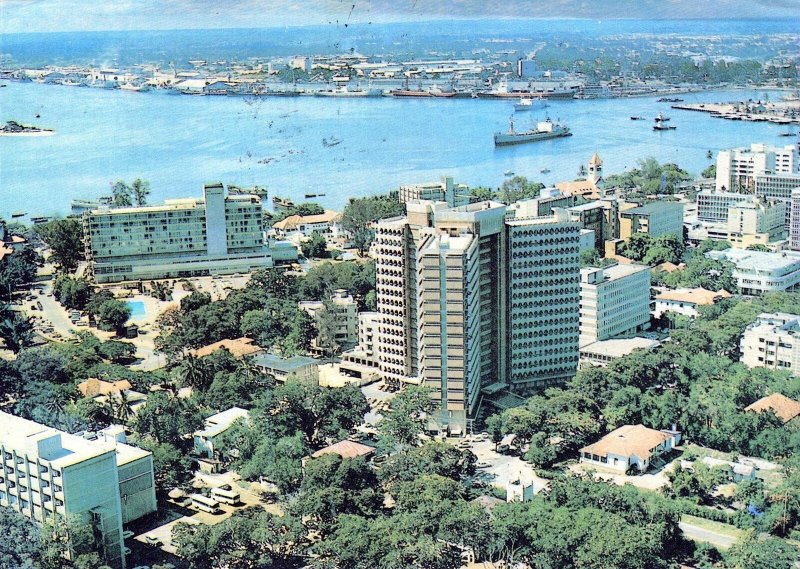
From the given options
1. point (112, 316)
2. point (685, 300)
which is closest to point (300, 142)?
point (112, 316)

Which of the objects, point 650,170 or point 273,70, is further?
point 273,70

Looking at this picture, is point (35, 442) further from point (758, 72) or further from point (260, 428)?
point (758, 72)

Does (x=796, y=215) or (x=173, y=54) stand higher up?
(x=173, y=54)

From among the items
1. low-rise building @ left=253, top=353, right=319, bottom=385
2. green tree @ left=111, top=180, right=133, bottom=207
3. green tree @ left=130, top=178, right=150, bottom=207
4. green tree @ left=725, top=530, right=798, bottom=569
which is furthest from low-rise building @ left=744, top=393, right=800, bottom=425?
green tree @ left=111, top=180, right=133, bottom=207

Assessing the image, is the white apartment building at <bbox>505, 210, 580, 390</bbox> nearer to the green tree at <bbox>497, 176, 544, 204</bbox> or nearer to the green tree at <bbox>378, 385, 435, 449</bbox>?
the green tree at <bbox>378, 385, 435, 449</bbox>

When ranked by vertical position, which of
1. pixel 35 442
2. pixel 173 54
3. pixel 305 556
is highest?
pixel 173 54

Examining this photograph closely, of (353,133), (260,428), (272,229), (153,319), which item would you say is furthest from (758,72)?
(260,428)

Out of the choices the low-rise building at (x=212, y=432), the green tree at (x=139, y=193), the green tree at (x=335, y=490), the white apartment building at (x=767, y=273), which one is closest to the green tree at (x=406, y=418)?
the green tree at (x=335, y=490)

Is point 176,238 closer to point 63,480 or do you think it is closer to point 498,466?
point 498,466
